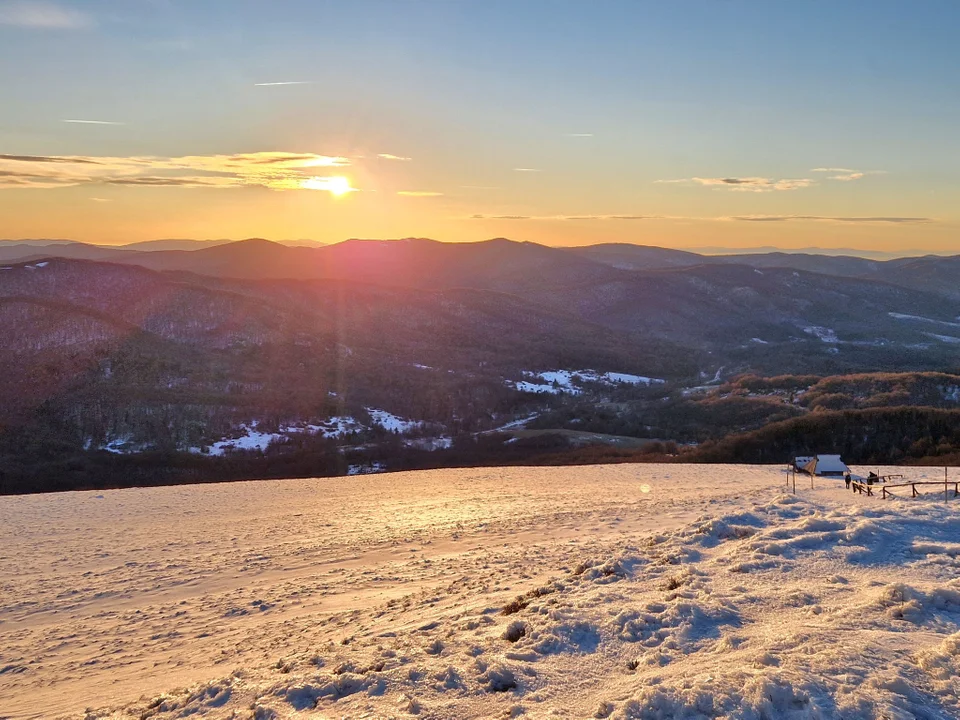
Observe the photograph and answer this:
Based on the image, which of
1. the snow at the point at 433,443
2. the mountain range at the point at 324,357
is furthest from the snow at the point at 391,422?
the snow at the point at 433,443

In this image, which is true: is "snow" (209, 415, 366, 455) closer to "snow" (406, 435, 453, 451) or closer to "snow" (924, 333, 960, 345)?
"snow" (406, 435, 453, 451)

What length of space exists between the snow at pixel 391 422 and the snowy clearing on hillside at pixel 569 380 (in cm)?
1644

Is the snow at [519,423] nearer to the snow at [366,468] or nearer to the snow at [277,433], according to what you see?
the snow at [277,433]

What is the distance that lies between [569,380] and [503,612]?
66396 millimetres

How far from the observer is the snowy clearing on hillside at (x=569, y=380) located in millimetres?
69938

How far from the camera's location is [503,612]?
9.90 meters

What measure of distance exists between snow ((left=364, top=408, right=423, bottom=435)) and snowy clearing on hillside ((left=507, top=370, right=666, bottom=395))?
53.9 feet

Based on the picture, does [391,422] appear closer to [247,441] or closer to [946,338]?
[247,441]

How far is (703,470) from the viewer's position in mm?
26109

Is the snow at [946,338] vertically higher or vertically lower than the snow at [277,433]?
higher

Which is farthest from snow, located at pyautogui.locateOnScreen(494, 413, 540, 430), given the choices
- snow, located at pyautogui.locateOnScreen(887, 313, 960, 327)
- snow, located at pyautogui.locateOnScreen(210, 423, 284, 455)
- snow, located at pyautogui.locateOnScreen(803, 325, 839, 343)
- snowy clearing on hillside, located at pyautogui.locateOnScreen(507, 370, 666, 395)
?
snow, located at pyautogui.locateOnScreen(887, 313, 960, 327)

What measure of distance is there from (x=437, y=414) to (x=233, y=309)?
39.8m

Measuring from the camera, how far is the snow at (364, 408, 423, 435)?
5253cm

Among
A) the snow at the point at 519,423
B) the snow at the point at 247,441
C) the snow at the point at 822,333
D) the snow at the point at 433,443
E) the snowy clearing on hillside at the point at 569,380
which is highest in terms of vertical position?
the snow at the point at 822,333
